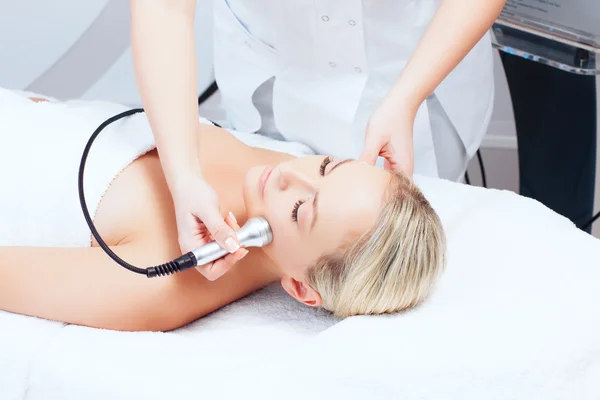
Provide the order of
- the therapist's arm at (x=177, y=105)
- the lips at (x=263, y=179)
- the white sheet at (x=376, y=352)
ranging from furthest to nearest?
the lips at (x=263, y=179)
the therapist's arm at (x=177, y=105)
the white sheet at (x=376, y=352)

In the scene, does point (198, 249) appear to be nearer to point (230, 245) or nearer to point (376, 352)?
point (230, 245)

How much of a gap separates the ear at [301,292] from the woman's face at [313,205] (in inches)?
0.6

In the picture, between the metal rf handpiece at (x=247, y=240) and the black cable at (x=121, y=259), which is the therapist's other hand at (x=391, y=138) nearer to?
the metal rf handpiece at (x=247, y=240)

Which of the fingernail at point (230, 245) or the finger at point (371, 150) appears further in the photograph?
the finger at point (371, 150)

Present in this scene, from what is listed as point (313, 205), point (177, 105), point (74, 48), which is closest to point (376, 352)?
point (313, 205)

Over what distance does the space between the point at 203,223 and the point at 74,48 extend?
112cm

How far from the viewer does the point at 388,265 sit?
1079mm

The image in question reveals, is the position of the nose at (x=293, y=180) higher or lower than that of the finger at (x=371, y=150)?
→ lower

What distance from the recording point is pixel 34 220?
129cm

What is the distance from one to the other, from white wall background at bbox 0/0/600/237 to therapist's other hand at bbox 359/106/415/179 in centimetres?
97

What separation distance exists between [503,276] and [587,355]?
0.19 meters

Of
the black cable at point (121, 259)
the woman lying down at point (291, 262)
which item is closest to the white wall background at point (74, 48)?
the black cable at point (121, 259)

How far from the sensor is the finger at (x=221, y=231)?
3.33 feet

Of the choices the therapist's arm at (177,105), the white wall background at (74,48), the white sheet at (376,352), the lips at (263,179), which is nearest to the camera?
the white sheet at (376,352)
